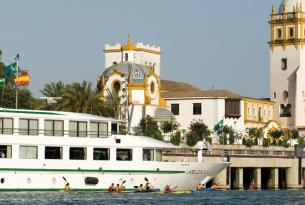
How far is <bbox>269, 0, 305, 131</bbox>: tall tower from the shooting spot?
171125 millimetres

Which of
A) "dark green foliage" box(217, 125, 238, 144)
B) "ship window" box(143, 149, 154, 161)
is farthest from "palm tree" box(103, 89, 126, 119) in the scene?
"ship window" box(143, 149, 154, 161)

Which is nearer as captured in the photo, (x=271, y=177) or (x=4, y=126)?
(x=4, y=126)

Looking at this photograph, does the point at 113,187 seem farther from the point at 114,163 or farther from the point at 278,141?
the point at 278,141

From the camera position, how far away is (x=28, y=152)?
241 ft

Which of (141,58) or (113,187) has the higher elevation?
(141,58)

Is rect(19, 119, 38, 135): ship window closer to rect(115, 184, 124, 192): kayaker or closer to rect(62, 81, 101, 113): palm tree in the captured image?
rect(115, 184, 124, 192): kayaker

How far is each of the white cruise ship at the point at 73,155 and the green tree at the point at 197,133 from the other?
52528mm

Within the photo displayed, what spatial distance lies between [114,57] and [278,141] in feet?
103

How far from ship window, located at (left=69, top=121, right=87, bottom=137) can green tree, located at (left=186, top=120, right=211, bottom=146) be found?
55.3 m

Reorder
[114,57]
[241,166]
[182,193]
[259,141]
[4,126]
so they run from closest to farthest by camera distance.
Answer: [4,126]
[182,193]
[241,166]
[259,141]
[114,57]

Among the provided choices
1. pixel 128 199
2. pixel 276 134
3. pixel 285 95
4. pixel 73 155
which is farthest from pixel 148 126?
pixel 128 199

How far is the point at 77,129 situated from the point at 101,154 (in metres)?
2.67

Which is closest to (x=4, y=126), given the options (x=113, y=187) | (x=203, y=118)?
(x=113, y=187)

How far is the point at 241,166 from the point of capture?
10444cm
